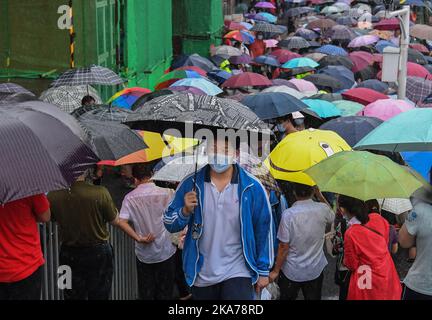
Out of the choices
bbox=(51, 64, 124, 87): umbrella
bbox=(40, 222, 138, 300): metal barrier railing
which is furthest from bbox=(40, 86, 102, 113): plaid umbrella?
bbox=(40, 222, 138, 300): metal barrier railing

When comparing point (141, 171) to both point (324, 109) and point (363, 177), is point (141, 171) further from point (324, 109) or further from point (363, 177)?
point (324, 109)

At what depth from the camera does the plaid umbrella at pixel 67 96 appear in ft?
34.4

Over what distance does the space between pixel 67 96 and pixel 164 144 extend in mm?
3578

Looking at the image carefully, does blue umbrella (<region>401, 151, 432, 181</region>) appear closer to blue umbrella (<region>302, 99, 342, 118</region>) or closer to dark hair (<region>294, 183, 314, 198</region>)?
dark hair (<region>294, 183, 314, 198</region>)

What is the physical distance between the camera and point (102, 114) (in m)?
7.56

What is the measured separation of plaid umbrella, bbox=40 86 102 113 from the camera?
10.5 meters

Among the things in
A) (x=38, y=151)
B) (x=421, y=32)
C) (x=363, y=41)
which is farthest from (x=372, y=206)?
(x=421, y=32)

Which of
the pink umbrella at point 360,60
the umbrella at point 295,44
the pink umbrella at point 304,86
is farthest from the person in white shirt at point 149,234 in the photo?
the umbrella at point 295,44

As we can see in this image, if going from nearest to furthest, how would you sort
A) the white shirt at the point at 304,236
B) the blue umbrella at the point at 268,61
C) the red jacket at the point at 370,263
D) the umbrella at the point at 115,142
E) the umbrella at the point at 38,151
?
the umbrella at the point at 38,151 → the red jacket at the point at 370,263 → the white shirt at the point at 304,236 → the umbrella at the point at 115,142 → the blue umbrella at the point at 268,61

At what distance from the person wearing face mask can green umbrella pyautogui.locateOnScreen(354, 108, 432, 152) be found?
1947 mm

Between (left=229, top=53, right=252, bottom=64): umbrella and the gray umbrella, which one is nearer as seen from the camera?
(left=229, top=53, right=252, bottom=64): umbrella

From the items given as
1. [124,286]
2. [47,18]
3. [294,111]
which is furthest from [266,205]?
[47,18]

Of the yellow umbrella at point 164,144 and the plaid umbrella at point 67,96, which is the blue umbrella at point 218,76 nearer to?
the plaid umbrella at point 67,96

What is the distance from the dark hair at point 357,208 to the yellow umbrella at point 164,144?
76.9 inches
